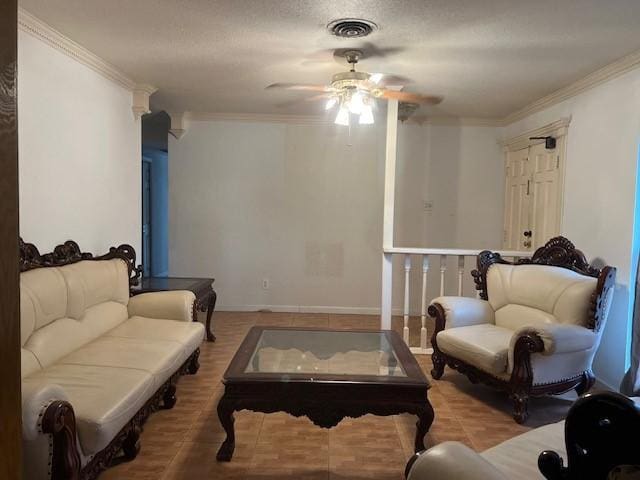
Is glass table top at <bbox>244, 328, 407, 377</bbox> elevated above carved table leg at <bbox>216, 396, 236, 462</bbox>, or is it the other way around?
glass table top at <bbox>244, 328, 407, 377</bbox>

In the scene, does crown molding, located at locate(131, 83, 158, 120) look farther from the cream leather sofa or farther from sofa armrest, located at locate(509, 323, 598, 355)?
sofa armrest, located at locate(509, 323, 598, 355)

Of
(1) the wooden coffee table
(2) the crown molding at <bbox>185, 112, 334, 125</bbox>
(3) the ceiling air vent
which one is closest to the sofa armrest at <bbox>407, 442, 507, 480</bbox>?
Result: (1) the wooden coffee table

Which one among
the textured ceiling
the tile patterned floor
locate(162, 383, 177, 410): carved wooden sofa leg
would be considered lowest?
the tile patterned floor

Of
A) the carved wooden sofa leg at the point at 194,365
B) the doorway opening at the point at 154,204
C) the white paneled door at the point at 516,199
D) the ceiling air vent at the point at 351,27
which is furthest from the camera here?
the doorway opening at the point at 154,204

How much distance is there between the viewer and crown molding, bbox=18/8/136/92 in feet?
9.14

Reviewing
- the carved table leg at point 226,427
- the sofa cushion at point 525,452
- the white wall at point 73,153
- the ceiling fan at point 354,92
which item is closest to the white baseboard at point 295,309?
the white wall at point 73,153

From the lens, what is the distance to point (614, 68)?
11.3 ft

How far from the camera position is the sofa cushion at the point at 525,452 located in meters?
1.60

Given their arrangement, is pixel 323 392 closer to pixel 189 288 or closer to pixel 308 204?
pixel 189 288

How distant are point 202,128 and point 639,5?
14.4 ft

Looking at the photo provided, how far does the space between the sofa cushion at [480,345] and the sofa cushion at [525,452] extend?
1.04 metres

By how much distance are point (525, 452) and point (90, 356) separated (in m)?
2.13

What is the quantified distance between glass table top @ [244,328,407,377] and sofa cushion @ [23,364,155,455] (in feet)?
1.73

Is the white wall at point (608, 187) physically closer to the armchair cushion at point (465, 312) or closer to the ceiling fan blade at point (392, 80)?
the armchair cushion at point (465, 312)
